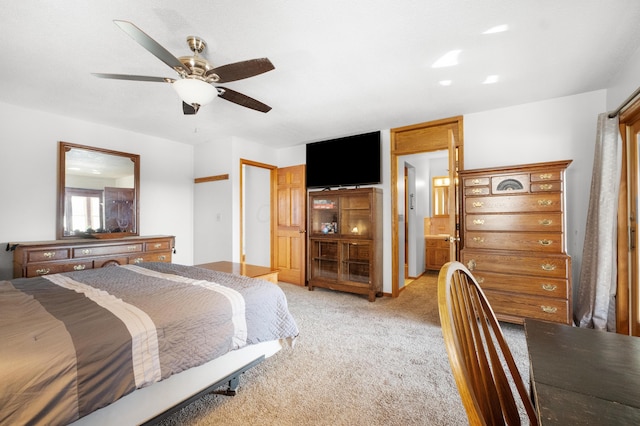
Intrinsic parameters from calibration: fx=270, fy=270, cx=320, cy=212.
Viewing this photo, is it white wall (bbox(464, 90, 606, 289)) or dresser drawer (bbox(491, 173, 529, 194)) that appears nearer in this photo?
dresser drawer (bbox(491, 173, 529, 194))

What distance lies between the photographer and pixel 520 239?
8.82 ft

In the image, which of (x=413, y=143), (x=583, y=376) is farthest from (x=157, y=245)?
(x=583, y=376)

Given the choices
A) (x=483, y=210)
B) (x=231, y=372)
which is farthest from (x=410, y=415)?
(x=483, y=210)

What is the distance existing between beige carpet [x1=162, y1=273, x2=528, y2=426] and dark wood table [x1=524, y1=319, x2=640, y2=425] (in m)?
1.00

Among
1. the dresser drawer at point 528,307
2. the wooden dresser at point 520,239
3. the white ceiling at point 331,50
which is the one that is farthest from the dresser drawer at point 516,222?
the white ceiling at point 331,50

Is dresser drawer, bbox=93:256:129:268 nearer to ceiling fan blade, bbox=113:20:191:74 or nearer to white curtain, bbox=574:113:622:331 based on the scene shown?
ceiling fan blade, bbox=113:20:191:74

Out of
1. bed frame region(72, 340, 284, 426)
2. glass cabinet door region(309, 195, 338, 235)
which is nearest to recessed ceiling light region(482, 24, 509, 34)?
bed frame region(72, 340, 284, 426)

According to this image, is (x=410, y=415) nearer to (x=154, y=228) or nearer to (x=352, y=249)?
(x=352, y=249)

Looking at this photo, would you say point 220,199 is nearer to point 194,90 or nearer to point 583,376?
point 194,90

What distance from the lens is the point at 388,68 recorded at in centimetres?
231

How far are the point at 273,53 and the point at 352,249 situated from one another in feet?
9.45

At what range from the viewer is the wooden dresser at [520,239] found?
2.52 meters

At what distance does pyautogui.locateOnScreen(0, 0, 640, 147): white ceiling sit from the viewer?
1.67 meters

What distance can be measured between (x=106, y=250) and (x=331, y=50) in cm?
345
